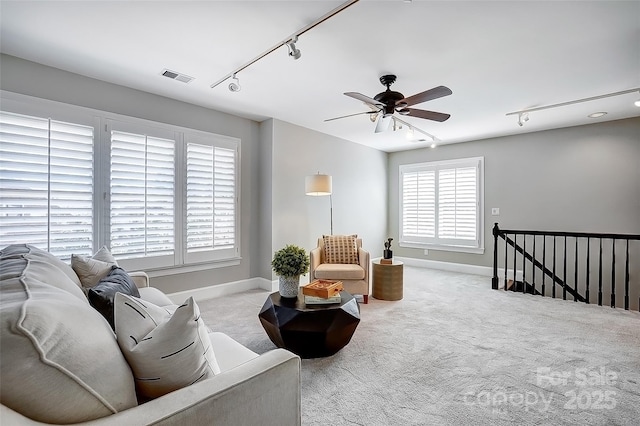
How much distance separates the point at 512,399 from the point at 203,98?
4.28 metres

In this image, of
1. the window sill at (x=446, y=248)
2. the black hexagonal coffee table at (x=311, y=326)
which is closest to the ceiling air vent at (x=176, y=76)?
the black hexagonal coffee table at (x=311, y=326)

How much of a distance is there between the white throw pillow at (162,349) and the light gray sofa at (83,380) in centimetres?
4

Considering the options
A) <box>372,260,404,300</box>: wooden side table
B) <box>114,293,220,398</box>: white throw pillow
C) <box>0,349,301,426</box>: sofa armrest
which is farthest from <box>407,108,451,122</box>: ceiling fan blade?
<box>114,293,220,398</box>: white throw pillow

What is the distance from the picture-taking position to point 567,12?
212cm

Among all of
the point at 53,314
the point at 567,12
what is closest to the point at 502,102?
the point at 567,12

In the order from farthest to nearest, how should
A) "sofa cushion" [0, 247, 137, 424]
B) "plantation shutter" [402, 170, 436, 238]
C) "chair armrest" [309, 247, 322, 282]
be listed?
1. "plantation shutter" [402, 170, 436, 238]
2. "chair armrest" [309, 247, 322, 282]
3. "sofa cushion" [0, 247, 137, 424]

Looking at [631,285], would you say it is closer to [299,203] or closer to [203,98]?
[299,203]

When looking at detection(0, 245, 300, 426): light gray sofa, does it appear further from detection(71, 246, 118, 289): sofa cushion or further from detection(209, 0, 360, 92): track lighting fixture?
detection(209, 0, 360, 92): track lighting fixture

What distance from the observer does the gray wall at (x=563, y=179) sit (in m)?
4.53

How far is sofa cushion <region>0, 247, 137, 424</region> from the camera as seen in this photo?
2.33 ft

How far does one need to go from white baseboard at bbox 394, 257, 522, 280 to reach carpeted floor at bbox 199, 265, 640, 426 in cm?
158

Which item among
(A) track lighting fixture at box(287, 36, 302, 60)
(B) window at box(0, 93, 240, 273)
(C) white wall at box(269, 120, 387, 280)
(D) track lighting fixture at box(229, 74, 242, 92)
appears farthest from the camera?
(C) white wall at box(269, 120, 387, 280)

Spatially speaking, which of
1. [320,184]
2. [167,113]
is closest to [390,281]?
[320,184]

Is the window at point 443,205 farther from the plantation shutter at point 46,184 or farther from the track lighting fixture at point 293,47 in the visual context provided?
the plantation shutter at point 46,184
